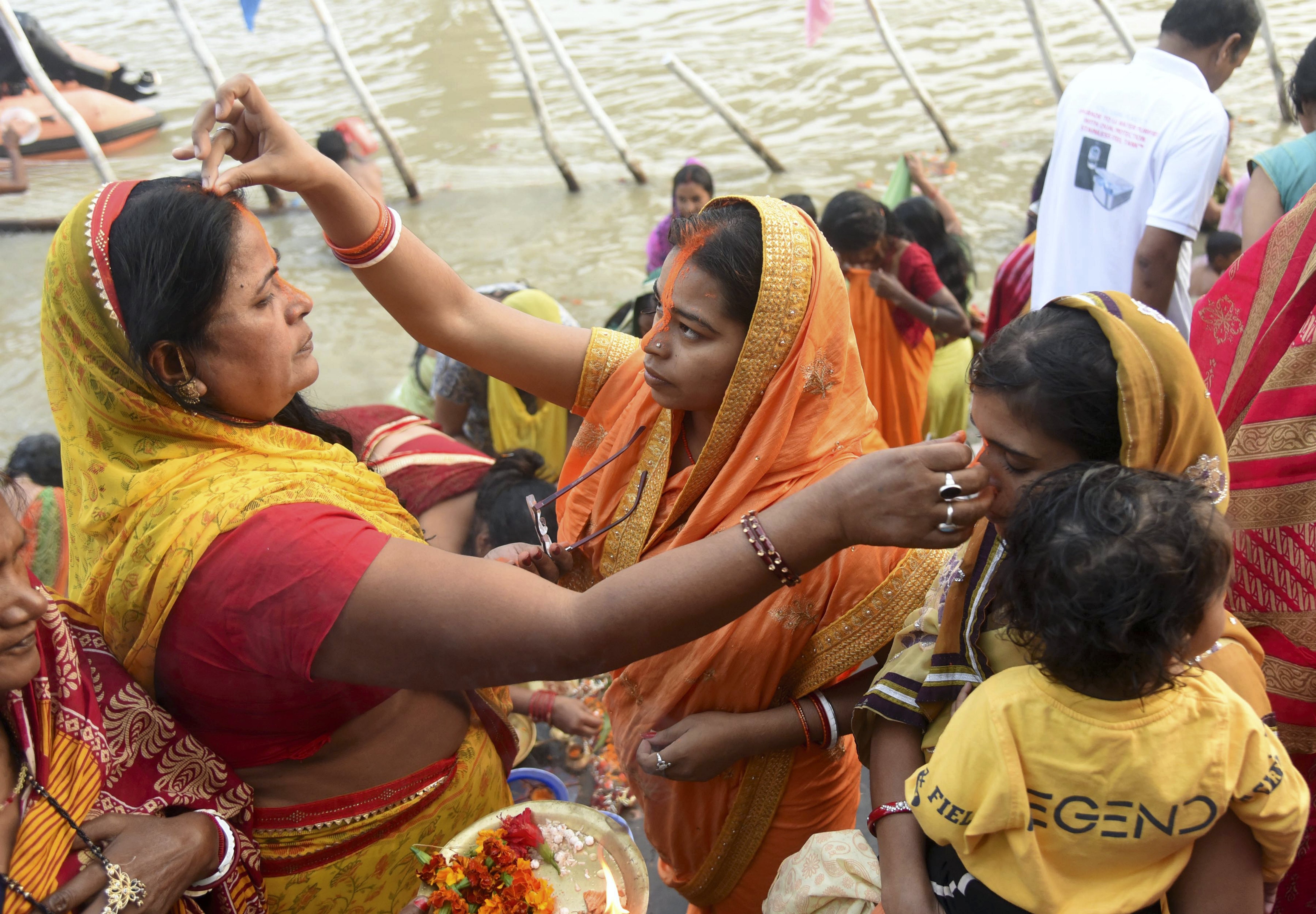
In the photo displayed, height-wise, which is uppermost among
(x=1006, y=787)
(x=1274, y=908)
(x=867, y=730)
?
(x=1006, y=787)

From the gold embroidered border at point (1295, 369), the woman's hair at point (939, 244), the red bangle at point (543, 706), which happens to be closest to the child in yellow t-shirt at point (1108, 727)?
the gold embroidered border at point (1295, 369)

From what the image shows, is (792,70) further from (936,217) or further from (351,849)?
(351,849)

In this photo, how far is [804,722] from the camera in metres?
2.12

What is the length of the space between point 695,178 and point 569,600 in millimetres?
5035

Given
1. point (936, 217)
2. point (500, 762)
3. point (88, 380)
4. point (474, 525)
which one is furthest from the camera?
point (936, 217)

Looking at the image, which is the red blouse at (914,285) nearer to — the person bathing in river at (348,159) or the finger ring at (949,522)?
the finger ring at (949,522)

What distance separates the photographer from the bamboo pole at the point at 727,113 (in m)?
10.7

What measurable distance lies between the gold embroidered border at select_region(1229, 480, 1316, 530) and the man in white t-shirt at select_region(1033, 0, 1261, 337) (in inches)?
75.8

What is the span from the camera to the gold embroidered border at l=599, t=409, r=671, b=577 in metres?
2.22

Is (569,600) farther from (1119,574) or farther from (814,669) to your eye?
(1119,574)

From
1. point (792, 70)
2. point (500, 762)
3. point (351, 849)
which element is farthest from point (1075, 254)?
point (792, 70)

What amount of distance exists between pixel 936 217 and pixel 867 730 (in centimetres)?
445

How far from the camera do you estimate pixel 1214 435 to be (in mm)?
1583

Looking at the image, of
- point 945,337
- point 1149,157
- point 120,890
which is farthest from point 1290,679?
point 945,337
